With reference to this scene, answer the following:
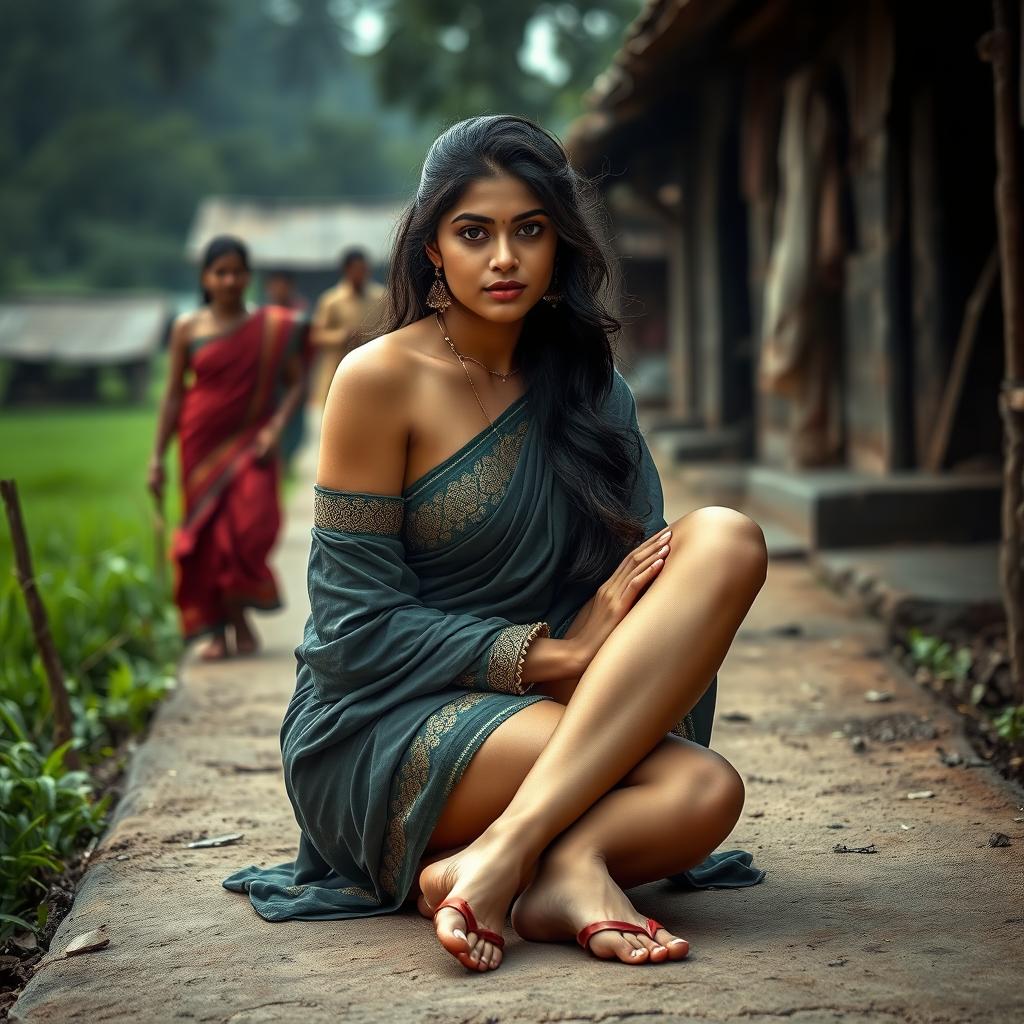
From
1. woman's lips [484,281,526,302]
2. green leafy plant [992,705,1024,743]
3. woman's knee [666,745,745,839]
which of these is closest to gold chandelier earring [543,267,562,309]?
woman's lips [484,281,526,302]

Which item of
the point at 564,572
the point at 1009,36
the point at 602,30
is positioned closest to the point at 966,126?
the point at 1009,36

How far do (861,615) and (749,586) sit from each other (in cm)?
318

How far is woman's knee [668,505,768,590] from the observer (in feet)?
8.19

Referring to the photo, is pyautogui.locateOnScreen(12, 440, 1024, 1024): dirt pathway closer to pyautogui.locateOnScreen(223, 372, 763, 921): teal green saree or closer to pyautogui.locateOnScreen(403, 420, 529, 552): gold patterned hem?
pyautogui.locateOnScreen(223, 372, 763, 921): teal green saree

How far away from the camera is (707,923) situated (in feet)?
8.23

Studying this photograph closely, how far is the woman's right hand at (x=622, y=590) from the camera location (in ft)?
8.42

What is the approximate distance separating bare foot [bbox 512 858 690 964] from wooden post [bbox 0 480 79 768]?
1879 mm

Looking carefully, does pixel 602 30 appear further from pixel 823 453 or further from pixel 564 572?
pixel 564 572

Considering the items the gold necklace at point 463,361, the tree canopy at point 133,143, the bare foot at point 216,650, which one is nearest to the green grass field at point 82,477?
the bare foot at point 216,650

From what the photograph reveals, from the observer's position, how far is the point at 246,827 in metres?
3.31

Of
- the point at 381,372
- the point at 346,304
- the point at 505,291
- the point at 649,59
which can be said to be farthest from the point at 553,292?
the point at 346,304

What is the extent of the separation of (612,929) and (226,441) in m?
3.73

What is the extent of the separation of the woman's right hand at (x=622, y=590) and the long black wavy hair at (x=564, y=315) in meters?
0.09

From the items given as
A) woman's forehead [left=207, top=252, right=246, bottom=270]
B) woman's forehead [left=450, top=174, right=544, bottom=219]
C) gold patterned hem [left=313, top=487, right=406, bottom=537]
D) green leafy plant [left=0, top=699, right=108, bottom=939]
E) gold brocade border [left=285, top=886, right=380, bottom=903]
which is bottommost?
green leafy plant [left=0, top=699, right=108, bottom=939]
